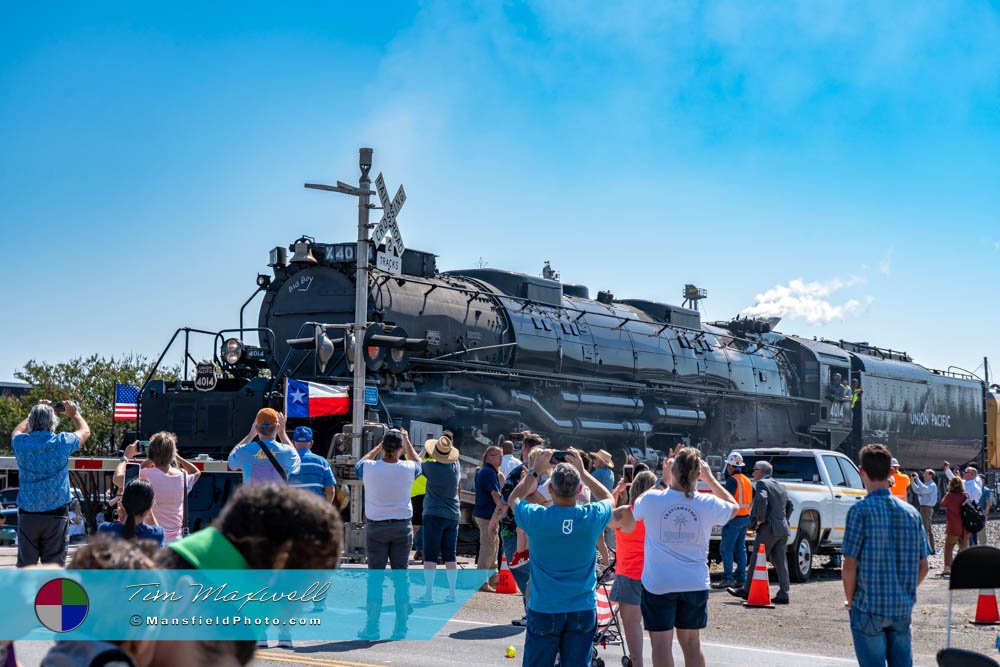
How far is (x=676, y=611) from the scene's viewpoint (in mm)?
6195

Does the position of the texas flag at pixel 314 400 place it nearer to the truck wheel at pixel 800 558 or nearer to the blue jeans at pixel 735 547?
the blue jeans at pixel 735 547

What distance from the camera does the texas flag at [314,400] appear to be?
45.2 feet

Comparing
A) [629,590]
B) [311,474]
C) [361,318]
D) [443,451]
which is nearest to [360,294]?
[361,318]

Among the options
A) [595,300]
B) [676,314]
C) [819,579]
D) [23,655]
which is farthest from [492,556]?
[676,314]

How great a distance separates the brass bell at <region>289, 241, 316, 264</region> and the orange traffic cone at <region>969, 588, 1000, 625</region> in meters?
10.2

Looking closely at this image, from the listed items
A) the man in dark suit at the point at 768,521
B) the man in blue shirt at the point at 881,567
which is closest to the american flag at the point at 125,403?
the man in dark suit at the point at 768,521

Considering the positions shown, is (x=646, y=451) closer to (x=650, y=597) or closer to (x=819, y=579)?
(x=819, y=579)

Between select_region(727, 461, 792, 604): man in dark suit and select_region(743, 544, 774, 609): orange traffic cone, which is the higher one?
select_region(727, 461, 792, 604): man in dark suit

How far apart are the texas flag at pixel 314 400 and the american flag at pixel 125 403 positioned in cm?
294

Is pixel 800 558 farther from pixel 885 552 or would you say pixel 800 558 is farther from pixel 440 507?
pixel 885 552

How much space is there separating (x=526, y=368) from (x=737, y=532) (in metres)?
5.85

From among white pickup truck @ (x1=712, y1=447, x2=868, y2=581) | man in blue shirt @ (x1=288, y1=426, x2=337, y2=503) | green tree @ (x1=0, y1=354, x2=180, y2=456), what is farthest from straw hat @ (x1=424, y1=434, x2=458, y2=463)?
green tree @ (x1=0, y1=354, x2=180, y2=456)

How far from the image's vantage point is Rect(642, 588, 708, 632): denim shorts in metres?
6.14

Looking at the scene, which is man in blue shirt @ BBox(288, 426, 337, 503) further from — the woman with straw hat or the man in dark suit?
the man in dark suit
